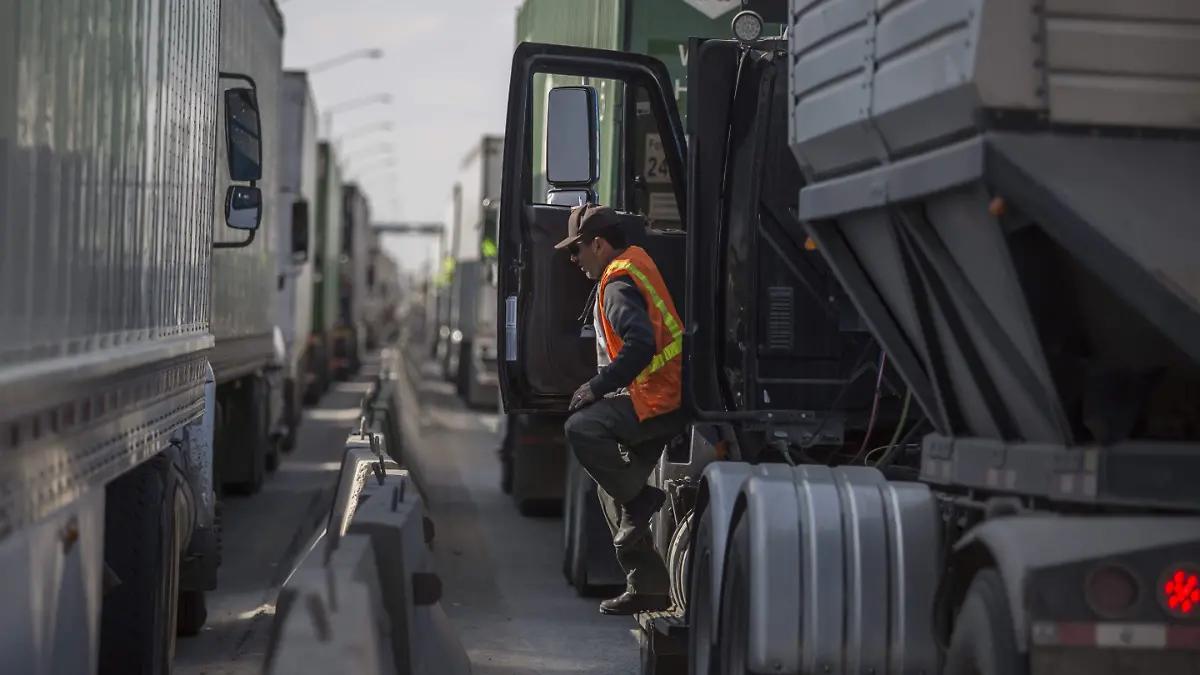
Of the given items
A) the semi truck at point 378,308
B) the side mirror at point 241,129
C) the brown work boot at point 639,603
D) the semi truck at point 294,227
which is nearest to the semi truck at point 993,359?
the brown work boot at point 639,603

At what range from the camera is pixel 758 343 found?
9703 mm

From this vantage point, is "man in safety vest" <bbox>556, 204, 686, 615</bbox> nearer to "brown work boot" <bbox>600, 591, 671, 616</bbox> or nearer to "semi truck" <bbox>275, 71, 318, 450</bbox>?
"brown work boot" <bbox>600, 591, 671, 616</bbox>

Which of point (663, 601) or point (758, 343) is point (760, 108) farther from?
point (663, 601)

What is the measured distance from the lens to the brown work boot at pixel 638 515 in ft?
32.7

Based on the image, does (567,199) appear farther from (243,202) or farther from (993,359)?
(993,359)

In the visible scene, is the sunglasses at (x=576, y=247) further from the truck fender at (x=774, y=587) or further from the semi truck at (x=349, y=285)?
the semi truck at (x=349, y=285)

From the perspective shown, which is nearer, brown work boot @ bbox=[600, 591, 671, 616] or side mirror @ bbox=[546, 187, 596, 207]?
brown work boot @ bbox=[600, 591, 671, 616]

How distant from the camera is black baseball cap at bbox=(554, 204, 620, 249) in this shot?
993 centimetres

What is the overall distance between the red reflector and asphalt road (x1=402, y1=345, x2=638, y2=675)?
213 inches

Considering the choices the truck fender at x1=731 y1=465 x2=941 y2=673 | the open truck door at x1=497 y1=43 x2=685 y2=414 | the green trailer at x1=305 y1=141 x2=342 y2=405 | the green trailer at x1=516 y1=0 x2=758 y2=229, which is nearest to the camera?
the truck fender at x1=731 y1=465 x2=941 y2=673

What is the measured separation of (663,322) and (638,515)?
90 cm

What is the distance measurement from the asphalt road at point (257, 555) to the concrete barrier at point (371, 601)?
3.10ft

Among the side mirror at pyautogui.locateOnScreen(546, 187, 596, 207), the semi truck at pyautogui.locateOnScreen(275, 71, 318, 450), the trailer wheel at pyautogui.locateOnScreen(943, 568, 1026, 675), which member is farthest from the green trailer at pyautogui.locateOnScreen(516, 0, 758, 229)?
the semi truck at pyautogui.locateOnScreen(275, 71, 318, 450)

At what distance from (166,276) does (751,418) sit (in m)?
2.58
